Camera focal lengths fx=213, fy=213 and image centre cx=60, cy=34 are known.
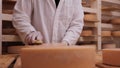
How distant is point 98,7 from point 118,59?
2.23 meters

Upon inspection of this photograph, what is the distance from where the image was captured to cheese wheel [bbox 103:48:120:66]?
73cm

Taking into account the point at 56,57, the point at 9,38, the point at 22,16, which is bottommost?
the point at 9,38

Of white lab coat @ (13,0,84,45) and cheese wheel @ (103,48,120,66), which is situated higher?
white lab coat @ (13,0,84,45)

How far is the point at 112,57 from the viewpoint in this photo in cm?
74

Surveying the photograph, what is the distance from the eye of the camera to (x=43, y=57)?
1.97 feet

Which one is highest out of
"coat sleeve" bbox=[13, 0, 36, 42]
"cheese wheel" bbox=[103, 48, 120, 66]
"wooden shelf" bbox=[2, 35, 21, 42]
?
"coat sleeve" bbox=[13, 0, 36, 42]

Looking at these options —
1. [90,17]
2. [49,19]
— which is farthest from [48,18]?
[90,17]

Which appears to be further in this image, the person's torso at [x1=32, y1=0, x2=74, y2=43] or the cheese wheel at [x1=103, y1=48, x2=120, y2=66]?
the person's torso at [x1=32, y1=0, x2=74, y2=43]

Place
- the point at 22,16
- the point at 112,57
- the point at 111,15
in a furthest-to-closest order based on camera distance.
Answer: the point at 111,15
the point at 22,16
the point at 112,57

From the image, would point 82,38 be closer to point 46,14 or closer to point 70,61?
point 46,14

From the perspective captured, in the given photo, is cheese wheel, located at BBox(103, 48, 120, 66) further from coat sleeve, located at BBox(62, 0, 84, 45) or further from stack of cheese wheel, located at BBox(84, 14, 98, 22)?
stack of cheese wheel, located at BBox(84, 14, 98, 22)

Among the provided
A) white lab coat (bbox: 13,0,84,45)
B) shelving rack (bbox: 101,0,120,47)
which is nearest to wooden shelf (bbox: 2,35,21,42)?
white lab coat (bbox: 13,0,84,45)

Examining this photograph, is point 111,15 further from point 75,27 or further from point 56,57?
point 56,57

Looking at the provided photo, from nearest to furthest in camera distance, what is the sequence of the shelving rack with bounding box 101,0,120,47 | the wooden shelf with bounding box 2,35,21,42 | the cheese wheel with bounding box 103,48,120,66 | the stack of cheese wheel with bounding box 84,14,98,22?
the cheese wheel with bounding box 103,48,120,66 → the wooden shelf with bounding box 2,35,21,42 → the stack of cheese wheel with bounding box 84,14,98,22 → the shelving rack with bounding box 101,0,120,47
